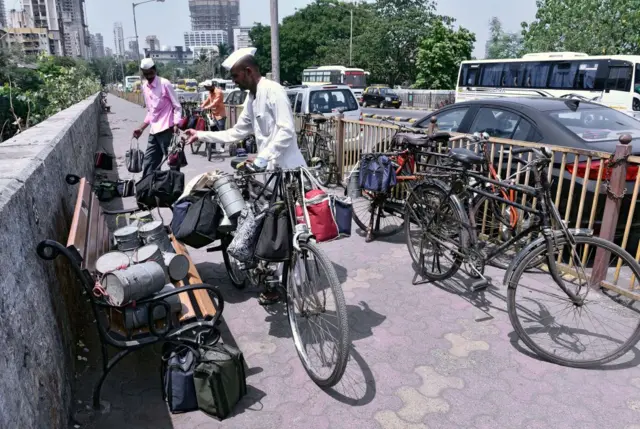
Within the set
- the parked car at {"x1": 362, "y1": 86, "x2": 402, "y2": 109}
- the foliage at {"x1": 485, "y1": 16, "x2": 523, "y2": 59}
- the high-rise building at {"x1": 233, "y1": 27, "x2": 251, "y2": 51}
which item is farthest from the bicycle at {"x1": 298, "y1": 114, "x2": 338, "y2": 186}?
the foliage at {"x1": 485, "y1": 16, "x2": 523, "y2": 59}

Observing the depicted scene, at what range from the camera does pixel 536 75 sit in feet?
68.6

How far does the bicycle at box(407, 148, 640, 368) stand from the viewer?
321 centimetres

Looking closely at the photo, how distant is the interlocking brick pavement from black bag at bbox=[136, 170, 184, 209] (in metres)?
1.02

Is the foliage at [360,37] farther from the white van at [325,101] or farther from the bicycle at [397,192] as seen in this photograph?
the bicycle at [397,192]

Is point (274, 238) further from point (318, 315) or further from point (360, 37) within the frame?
point (360, 37)

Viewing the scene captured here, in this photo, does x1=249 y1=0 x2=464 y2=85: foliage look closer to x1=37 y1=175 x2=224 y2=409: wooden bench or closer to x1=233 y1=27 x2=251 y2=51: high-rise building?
x1=233 y1=27 x2=251 y2=51: high-rise building

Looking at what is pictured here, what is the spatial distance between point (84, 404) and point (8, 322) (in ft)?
3.67

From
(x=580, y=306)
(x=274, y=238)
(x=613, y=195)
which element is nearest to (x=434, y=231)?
(x=580, y=306)

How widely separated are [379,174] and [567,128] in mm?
1935

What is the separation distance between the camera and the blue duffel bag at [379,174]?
16.1ft

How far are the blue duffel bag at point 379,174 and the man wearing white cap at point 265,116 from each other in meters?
1.20

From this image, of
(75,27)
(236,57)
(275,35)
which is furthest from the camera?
(75,27)

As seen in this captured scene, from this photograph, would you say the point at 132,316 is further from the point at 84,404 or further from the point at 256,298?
the point at 256,298

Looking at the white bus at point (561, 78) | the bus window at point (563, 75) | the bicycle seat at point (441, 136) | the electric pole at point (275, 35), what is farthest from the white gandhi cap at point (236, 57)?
the bus window at point (563, 75)
